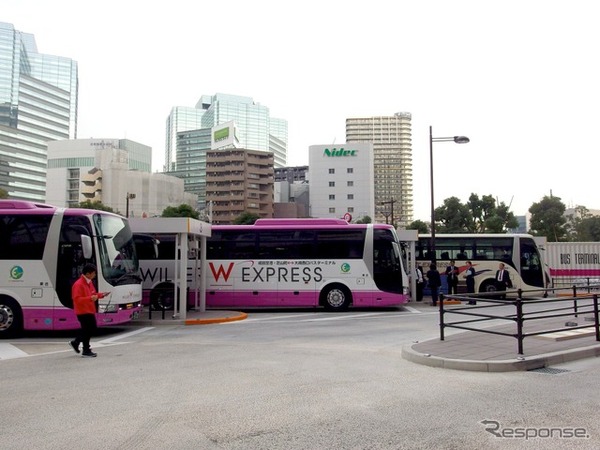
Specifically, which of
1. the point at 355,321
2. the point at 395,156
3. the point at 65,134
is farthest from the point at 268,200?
the point at 355,321

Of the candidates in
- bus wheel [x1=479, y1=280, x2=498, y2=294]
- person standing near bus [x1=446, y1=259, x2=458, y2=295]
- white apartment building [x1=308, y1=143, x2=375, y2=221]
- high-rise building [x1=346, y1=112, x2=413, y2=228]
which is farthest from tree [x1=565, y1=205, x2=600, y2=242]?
high-rise building [x1=346, y1=112, x2=413, y2=228]

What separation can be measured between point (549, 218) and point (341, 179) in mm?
70258

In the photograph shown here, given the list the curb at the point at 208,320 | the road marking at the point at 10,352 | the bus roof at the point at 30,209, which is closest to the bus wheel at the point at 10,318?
the road marking at the point at 10,352

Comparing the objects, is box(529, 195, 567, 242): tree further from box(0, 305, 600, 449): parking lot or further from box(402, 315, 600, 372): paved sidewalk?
box(0, 305, 600, 449): parking lot

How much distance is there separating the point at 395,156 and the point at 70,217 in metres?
171

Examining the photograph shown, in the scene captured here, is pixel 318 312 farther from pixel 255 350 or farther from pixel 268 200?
pixel 268 200

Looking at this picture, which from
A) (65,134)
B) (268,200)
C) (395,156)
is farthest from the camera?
(395,156)

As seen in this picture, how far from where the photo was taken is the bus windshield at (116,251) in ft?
41.5

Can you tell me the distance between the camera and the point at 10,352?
412 inches

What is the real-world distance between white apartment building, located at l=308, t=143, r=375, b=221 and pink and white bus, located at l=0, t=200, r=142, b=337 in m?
108

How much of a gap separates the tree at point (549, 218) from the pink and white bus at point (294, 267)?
41.4 metres

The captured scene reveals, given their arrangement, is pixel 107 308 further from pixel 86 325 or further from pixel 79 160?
pixel 79 160

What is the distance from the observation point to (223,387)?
6914mm

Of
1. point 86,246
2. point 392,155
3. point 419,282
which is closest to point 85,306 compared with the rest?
point 86,246
